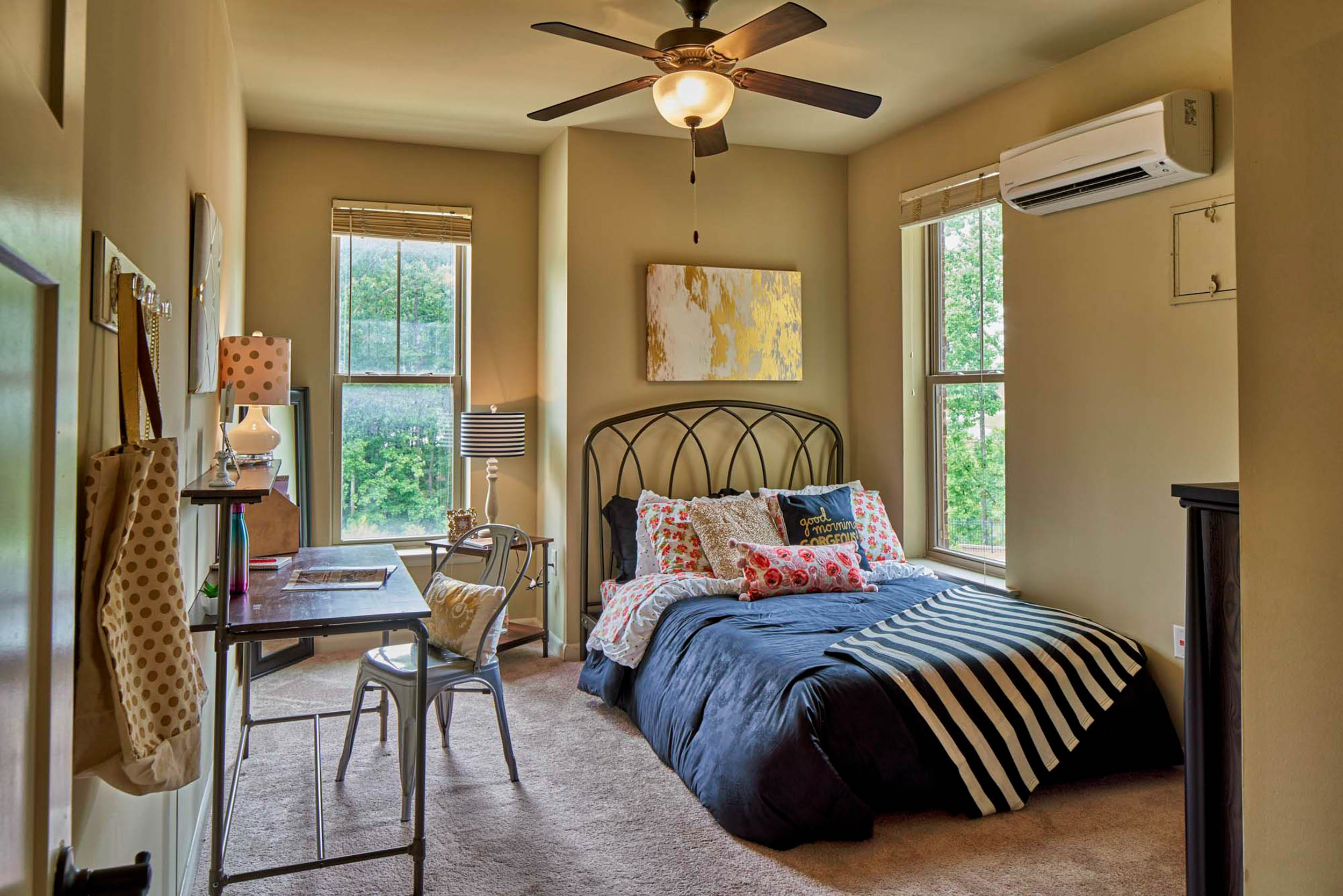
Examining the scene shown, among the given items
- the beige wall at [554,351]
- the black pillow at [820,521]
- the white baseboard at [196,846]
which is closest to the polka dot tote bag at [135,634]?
the white baseboard at [196,846]

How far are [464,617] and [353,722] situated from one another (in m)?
0.52

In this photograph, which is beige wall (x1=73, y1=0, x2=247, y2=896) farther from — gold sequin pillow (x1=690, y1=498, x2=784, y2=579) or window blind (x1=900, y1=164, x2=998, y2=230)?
window blind (x1=900, y1=164, x2=998, y2=230)

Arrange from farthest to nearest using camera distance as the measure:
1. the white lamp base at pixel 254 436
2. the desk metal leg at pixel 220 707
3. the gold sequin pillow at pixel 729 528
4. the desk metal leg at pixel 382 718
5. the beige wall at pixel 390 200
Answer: the beige wall at pixel 390 200 < the gold sequin pillow at pixel 729 528 < the desk metal leg at pixel 382 718 < the white lamp base at pixel 254 436 < the desk metal leg at pixel 220 707

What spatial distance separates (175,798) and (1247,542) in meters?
2.37

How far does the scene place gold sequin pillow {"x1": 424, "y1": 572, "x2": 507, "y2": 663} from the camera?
9.79ft

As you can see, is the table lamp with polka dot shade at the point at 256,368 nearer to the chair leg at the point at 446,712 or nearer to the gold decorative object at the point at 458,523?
the chair leg at the point at 446,712

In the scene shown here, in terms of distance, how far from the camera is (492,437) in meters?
4.57

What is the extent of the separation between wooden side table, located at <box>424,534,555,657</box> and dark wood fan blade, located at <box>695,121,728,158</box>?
Result: 2.05 meters

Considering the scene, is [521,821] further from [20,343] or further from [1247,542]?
[20,343]

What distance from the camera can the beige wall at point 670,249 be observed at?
4543mm

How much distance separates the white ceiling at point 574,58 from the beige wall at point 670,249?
0.72 ft

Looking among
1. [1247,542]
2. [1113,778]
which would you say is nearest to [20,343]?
[1247,542]

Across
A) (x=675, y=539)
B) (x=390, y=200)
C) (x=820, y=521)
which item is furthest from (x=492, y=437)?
(x=820, y=521)

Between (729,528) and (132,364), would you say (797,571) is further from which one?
(132,364)
